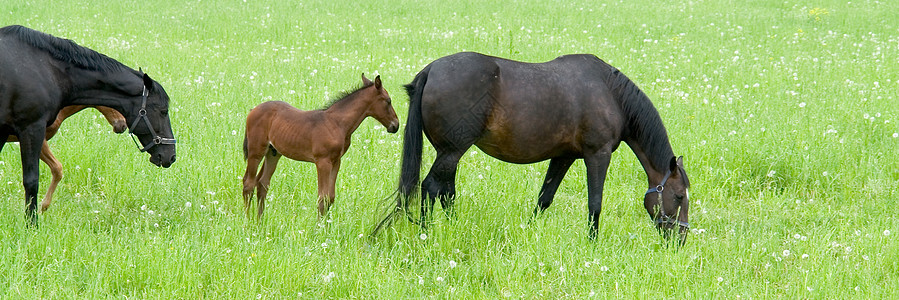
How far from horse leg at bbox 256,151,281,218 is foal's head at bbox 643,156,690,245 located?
9.37 feet

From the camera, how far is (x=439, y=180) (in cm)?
612

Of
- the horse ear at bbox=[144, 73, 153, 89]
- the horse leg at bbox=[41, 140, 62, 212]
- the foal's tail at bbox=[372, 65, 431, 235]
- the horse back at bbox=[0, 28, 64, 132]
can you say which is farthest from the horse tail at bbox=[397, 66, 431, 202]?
the horse leg at bbox=[41, 140, 62, 212]

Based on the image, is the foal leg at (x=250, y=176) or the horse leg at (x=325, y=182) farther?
the foal leg at (x=250, y=176)

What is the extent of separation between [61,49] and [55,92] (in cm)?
35

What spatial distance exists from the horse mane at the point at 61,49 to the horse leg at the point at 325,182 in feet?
5.99

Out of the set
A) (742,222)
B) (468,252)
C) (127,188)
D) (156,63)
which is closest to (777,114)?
(742,222)

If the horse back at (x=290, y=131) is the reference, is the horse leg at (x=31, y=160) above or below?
below

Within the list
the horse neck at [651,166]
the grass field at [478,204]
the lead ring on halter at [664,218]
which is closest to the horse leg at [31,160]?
the grass field at [478,204]

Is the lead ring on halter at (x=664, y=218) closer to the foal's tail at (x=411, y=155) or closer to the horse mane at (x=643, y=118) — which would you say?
the horse mane at (x=643, y=118)

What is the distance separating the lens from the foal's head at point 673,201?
6.29m

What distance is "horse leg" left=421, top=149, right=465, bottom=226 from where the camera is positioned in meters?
6.03

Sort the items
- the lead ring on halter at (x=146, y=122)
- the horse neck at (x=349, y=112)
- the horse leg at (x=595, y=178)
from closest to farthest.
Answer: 1. the horse neck at (x=349, y=112)
2. the horse leg at (x=595, y=178)
3. the lead ring on halter at (x=146, y=122)

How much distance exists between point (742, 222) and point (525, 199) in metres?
1.79

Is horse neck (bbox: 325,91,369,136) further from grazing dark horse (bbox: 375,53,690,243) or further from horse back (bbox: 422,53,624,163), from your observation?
horse back (bbox: 422,53,624,163)
